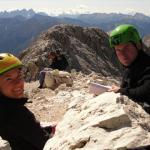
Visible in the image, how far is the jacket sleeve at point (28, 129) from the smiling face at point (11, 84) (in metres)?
0.31

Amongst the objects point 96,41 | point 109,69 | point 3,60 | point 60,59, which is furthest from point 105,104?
point 96,41

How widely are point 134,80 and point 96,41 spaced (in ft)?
238

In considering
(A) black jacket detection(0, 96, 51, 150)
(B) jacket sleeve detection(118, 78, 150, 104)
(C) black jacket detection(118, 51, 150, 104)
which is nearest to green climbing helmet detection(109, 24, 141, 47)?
(C) black jacket detection(118, 51, 150, 104)

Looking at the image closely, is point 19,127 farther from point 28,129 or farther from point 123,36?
point 123,36

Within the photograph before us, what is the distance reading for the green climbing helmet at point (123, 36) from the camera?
7270 millimetres

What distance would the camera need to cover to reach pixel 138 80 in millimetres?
7238

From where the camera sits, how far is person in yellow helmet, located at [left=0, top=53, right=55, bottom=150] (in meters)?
5.93

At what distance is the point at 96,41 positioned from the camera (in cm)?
7950

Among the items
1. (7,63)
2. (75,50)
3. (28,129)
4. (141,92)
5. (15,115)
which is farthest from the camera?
(75,50)

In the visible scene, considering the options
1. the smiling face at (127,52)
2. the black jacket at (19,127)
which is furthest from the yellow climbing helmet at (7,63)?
the smiling face at (127,52)

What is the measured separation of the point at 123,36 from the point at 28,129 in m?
2.28

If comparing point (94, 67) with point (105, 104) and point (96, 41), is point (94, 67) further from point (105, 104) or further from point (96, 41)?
point (105, 104)

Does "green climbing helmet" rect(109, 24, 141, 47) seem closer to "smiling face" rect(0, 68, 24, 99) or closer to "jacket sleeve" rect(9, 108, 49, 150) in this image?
"smiling face" rect(0, 68, 24, 99)

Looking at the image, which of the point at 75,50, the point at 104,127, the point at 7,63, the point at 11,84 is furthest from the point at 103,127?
the point at 75,50
